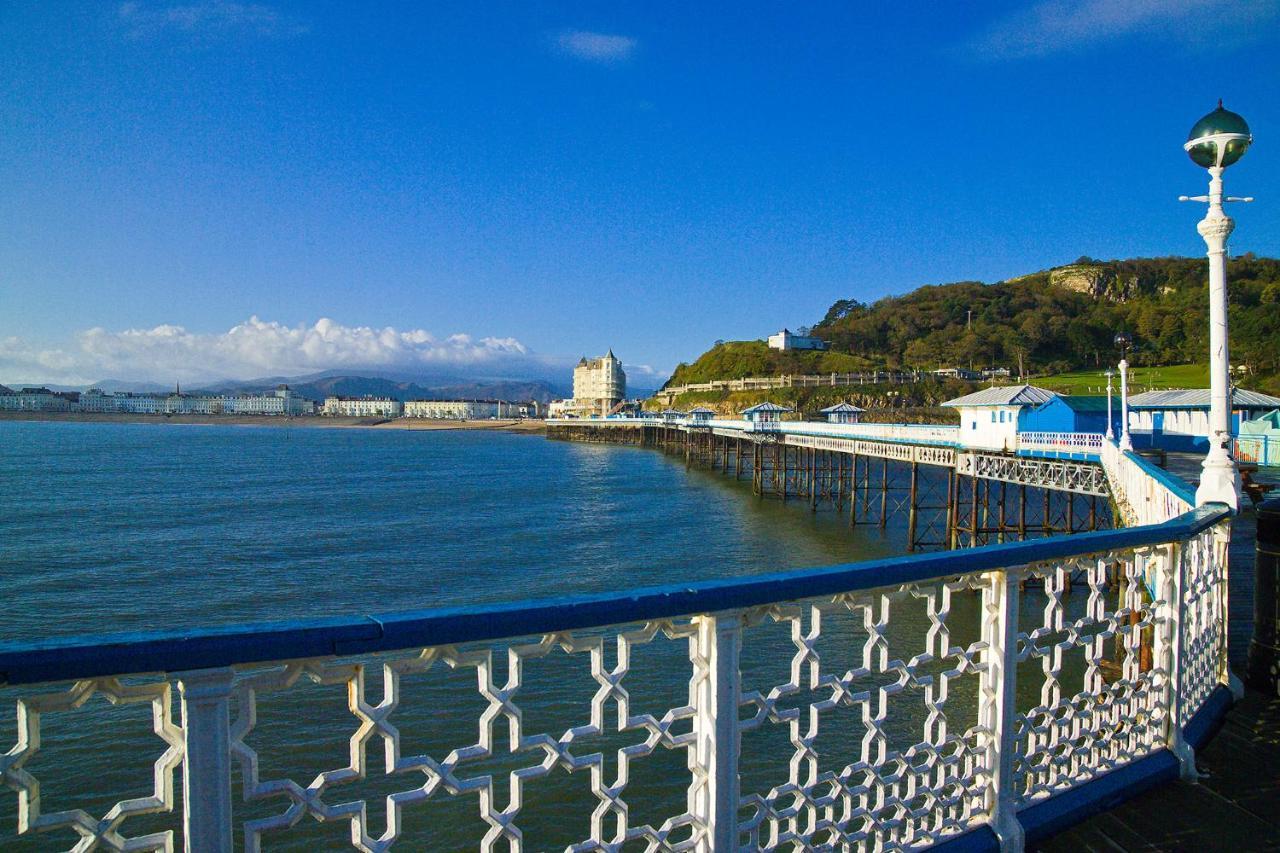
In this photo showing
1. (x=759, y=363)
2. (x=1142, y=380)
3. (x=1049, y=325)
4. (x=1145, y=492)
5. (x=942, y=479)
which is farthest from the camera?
(x=759, y=363)

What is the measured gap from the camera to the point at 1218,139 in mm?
5363

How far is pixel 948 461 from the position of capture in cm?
2684

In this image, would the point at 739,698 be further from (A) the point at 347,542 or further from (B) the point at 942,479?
(B) the point at 942,479

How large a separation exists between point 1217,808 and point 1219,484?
240 cm

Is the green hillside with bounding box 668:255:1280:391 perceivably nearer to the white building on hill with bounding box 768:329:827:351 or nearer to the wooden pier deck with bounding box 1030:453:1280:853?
the white building on hill with bounding box 768:329:827:351

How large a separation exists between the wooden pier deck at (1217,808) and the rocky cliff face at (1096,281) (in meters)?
139

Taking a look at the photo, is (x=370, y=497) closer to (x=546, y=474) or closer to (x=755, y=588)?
(x=546, y=474)

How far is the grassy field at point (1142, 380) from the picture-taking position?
58.9m

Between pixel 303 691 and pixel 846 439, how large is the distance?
26.9 metres

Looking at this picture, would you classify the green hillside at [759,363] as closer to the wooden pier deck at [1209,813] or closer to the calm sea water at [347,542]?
the calm sea water at [347,542]

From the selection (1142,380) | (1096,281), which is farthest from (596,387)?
(1142,380)

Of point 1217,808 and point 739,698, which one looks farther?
point 1217,808

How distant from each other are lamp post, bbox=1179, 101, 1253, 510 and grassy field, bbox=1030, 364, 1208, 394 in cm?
5631

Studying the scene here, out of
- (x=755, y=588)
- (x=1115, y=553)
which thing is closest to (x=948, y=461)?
(x=1115, y=553)
